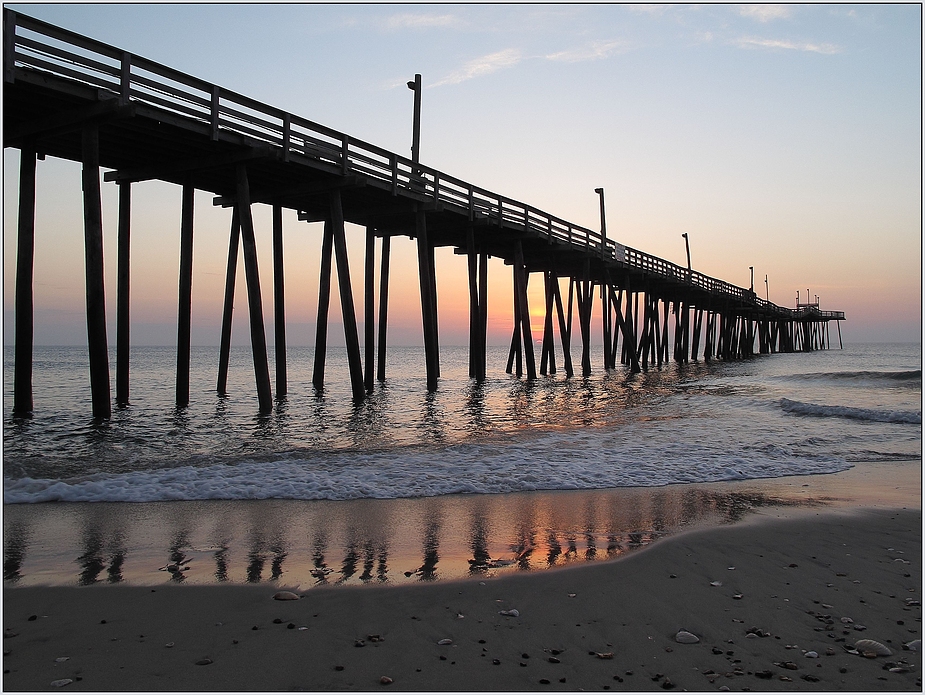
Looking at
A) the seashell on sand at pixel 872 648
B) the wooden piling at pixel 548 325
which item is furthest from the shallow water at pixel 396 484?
the wooden piling at pixel 548 325

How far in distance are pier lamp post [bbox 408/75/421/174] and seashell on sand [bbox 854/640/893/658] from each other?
16854 millimetres

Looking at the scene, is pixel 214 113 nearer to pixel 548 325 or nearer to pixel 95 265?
pixel 95 265

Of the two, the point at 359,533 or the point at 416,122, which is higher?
the point at 416,122

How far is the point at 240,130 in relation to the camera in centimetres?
1275

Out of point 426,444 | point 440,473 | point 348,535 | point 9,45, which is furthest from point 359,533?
point 9,45

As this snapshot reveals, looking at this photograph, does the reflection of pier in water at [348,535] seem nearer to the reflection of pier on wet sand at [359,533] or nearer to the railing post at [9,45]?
the reflection of pier on wet sand at [359,533]

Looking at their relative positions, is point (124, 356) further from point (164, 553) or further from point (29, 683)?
point (29, 683)

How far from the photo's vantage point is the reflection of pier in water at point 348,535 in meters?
4.40

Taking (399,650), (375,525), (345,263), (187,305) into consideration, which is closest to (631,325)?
(345,263)

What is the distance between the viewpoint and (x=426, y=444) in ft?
34.5

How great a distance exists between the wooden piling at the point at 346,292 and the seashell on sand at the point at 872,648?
43.2 ft

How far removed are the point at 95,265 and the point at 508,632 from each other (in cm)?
1089

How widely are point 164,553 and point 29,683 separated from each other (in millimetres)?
2002

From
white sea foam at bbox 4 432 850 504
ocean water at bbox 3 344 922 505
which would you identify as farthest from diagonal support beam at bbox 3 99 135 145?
white sea foam at bbox 4 432 850 504
